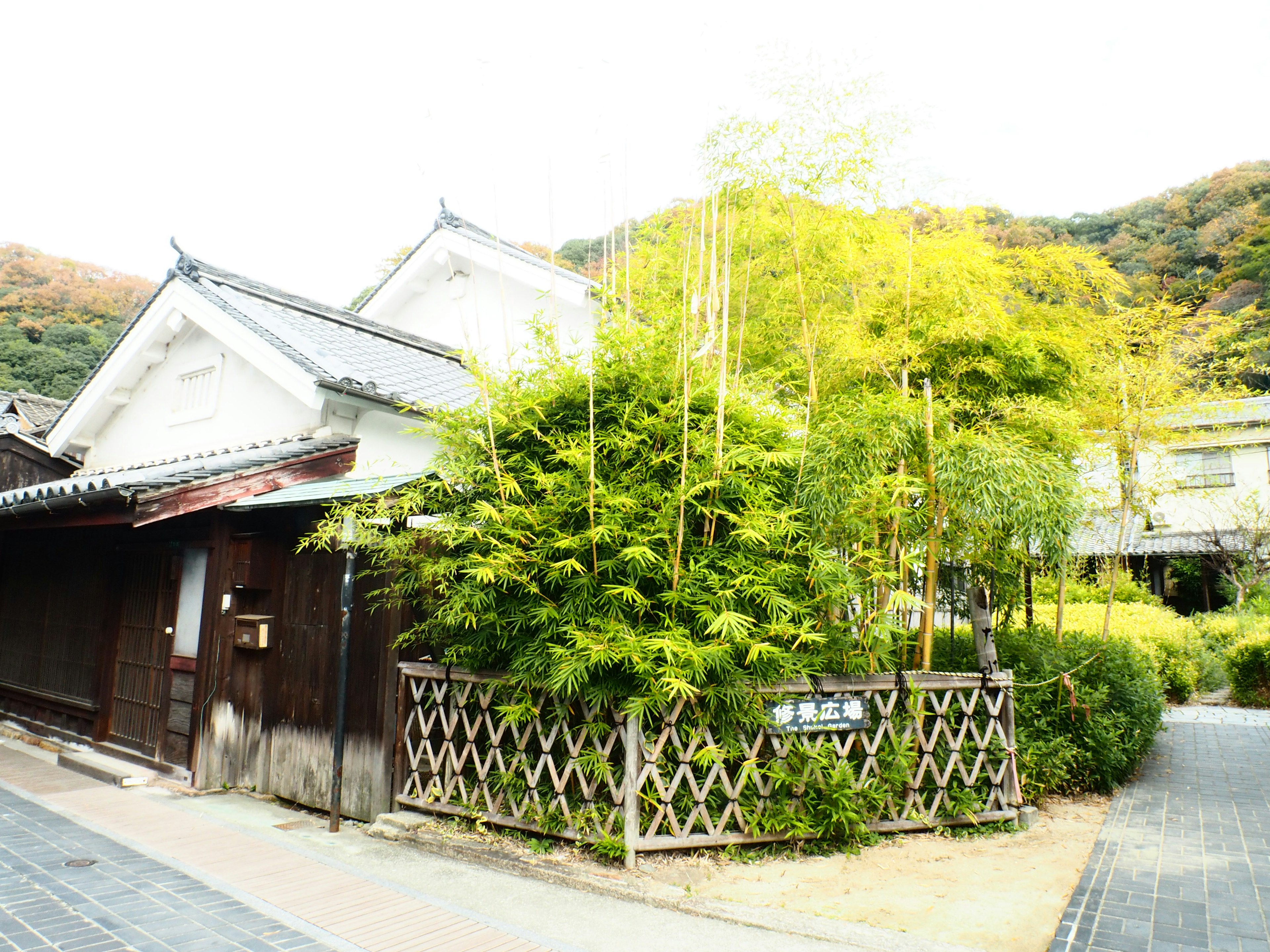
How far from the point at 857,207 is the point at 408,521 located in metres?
4.37

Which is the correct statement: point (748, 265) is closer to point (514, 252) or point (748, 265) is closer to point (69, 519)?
point (69, 519)

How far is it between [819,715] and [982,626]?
2.07 m

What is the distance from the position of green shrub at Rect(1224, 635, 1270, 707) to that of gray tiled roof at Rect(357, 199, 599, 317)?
1116cm

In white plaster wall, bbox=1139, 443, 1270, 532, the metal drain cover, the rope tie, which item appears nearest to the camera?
the rope tie

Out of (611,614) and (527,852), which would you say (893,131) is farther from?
(527,852)

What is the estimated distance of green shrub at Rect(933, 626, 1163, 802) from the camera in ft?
19.5

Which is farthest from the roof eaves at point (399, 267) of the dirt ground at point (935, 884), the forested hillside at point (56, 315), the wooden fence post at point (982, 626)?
the forested hillside at point (56, 315)

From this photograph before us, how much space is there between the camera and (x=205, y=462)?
819cm

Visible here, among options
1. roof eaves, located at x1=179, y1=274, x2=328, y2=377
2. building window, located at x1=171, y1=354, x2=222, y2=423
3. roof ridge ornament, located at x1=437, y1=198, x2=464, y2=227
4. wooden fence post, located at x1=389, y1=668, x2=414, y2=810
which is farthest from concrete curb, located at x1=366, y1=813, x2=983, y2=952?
roof ridge ornament, located at x1=437, y1=198, x2=464, y2=227

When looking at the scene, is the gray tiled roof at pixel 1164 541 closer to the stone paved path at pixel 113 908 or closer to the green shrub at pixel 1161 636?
the green shrub at pixel 1161 636

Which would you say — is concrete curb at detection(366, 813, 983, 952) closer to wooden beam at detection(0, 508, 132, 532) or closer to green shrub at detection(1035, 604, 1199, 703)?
wooden beam at detection(0, 508, 132, 532)

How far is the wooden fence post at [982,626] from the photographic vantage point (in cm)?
599

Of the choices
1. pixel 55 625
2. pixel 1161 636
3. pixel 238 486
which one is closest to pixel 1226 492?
pixel 1161 636

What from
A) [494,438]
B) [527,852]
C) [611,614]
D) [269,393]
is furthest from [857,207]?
[269,393]
